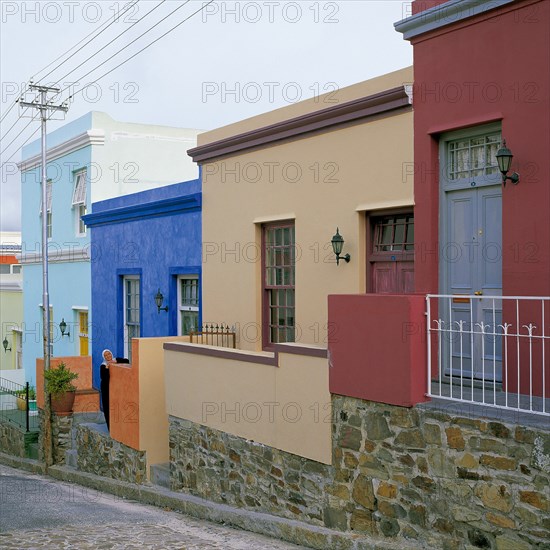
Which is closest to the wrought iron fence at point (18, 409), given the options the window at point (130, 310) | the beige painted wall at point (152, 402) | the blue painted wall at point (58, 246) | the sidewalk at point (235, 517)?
the blue painted wall at point (58, 246)

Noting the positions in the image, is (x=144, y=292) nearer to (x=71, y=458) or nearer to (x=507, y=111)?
(x=71, y=458)

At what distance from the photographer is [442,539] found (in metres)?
6.88

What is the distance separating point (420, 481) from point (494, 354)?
1.30 m

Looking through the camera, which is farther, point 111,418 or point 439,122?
point 111,418

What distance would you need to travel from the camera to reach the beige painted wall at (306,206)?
9844mm

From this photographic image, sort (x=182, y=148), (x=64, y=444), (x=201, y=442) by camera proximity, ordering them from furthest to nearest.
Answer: (x=182, y=148), (x=64, y=444), (x=201, y=442)

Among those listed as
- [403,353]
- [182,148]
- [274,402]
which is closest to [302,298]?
[274,402]

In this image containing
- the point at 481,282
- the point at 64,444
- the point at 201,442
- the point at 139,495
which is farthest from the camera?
the point at 64,444

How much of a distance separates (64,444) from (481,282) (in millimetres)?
10325

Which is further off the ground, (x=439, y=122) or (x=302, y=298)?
(x=439, y=122)

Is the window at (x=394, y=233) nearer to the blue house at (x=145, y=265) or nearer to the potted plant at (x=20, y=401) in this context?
the blue house at (x=145, y=265)

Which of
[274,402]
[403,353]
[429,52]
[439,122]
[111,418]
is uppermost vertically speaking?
[429,52]

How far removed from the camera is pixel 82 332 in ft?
61.6

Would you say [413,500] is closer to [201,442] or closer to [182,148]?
[201,442]
